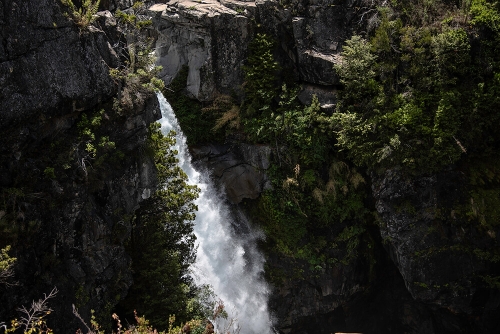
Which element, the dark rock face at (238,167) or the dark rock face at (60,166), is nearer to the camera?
the dark rock face at (60,166)

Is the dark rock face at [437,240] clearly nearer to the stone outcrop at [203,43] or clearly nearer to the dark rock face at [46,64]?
the stone outcrop at [203,43]

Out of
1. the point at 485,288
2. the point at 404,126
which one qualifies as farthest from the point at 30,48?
the point at 485,288

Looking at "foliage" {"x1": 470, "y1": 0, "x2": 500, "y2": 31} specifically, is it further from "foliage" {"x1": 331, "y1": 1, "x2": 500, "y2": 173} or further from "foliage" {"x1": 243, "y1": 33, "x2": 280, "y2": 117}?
"foliage" {"x1": 243, "y1": 33, "x2": 280, "y2": 117}

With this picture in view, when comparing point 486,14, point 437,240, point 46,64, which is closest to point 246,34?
point 486,14

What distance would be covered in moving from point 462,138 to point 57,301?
1424 cm

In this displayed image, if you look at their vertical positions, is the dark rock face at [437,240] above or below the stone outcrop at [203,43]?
below

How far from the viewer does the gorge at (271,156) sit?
11.4 metres

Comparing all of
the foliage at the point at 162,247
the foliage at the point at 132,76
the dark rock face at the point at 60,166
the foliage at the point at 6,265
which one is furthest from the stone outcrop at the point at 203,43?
the foliage at the point at 6,265

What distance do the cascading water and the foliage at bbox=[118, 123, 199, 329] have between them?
182 cm

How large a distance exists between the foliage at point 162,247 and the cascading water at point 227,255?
5.98 feet

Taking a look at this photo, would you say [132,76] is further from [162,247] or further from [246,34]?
[246,34]

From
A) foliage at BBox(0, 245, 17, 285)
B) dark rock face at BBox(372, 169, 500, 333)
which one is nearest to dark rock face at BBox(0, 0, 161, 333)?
foliage at BBox(0, 245, 17, 285)

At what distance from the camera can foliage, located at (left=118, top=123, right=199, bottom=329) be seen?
47.6ft

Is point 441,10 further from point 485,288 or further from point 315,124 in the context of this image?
point 485,288
